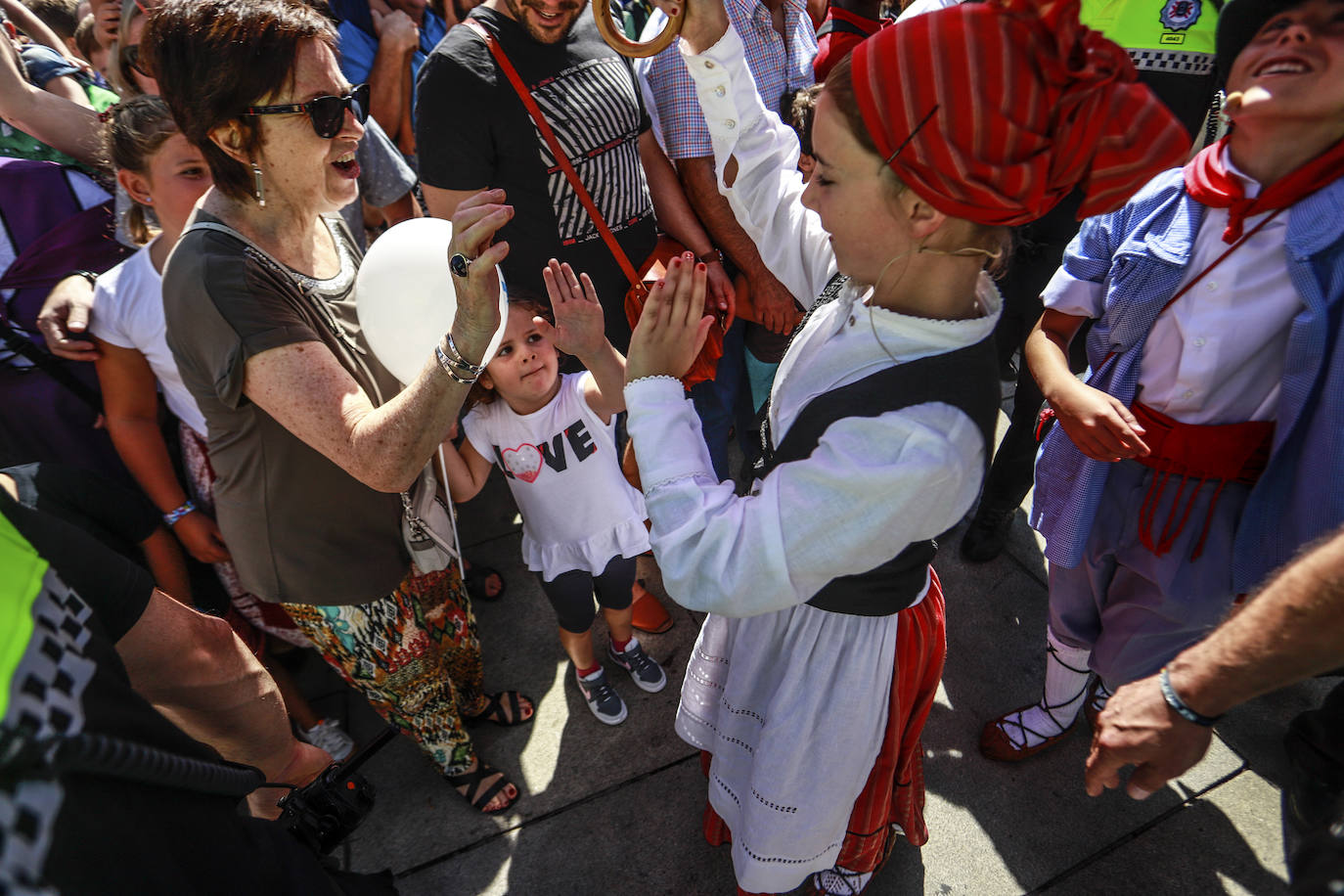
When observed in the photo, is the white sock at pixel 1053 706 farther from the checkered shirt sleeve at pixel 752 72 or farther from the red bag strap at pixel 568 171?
the checkered shirt sleeve at pixel 752 72

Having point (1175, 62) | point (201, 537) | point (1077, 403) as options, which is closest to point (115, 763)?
point (201, 537)

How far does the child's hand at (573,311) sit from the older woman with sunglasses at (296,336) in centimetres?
15

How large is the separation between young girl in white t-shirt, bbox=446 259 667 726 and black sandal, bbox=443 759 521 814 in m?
0.49

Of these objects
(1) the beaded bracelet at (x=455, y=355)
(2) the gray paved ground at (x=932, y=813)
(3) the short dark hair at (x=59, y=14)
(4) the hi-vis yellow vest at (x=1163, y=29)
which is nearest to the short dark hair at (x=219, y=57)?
(1) the beaded bracelet at (x=455, y=355)

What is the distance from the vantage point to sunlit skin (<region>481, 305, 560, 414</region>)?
6.58ft

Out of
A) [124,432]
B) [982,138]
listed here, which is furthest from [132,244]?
[982,138]

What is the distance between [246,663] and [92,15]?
3377 millimetres

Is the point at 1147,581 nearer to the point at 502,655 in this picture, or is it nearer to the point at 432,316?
the point at 432,316

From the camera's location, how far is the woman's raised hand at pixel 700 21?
1.41 metres

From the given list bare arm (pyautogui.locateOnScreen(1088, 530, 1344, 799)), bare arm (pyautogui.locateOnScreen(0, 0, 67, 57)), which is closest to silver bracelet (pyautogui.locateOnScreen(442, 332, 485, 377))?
bare arm (pyautogui.locateOnScreen(1088, 530, 1344, 799))

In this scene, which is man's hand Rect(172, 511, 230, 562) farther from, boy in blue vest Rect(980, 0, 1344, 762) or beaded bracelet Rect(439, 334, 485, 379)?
boy in blue vest Rect(980, 0, 1344, 762)

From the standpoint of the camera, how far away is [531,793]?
230cm

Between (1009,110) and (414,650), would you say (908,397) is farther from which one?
(414,650)

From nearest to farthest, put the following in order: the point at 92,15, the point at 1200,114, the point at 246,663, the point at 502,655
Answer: the point at 246,663, the point at 1200,114, the point at 502,655, the point at 92,15
